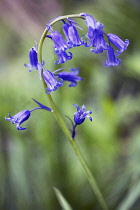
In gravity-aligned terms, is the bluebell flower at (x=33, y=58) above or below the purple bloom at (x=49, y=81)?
above

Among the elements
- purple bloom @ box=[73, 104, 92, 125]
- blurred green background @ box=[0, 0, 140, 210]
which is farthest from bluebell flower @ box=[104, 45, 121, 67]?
blurred green background @ box=[0, 0, 140, 210]

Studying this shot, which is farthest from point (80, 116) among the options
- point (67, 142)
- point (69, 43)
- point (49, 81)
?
point (67, 142)

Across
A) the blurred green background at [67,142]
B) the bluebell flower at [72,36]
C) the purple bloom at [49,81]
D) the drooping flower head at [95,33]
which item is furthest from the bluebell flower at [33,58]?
the blurred green background at [67,142]

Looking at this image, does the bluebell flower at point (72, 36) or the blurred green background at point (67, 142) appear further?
the blurred green background at point (67, 142)

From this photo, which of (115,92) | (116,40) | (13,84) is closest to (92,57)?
(13,84)

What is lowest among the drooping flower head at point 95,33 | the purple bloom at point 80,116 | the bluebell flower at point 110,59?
the purple bloom at point 80,116

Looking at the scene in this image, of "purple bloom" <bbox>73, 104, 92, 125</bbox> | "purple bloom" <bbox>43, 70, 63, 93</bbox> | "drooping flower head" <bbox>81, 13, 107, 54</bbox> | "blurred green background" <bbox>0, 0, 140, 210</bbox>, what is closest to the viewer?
"drooping flower head" <bbox>81, 13, 107, 54</bbox>

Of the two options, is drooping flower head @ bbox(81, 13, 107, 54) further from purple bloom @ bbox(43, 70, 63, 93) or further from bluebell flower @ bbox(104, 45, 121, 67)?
purple bloom @ bbox(43, 70, 63, 93)

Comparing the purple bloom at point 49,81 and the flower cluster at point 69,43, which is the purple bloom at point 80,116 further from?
the purple bloom at point 49,81

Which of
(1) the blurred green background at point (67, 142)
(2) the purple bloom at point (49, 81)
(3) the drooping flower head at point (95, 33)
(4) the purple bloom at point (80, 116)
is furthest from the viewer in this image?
(1) the blurred green background at point (67, 142)
